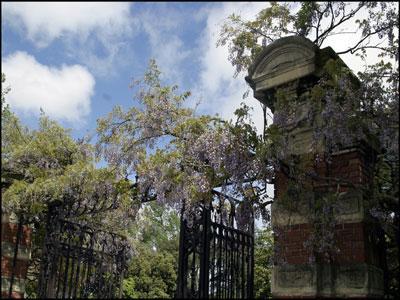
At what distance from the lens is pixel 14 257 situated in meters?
5.64

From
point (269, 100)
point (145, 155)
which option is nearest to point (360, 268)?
point (269, 100)

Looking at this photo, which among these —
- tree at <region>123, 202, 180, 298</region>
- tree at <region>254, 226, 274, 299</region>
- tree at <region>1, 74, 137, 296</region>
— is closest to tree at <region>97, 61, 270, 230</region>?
tree at <region>1, 74, 137, 296</region>

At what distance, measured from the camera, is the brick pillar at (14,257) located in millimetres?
5773

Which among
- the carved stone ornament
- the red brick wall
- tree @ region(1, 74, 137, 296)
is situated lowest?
the red brick wall

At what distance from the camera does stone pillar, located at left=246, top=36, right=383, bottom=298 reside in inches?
209

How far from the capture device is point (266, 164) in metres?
6.98

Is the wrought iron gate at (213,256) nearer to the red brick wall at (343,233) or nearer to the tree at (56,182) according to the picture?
the red brick wall at (343,233)

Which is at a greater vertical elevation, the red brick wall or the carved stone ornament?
the carved stone ornament

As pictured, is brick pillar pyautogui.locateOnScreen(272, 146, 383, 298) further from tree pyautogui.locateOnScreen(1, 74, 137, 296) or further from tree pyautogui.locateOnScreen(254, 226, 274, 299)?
tree pyautogui.locateOnScreen(254, 226, 274, 299)

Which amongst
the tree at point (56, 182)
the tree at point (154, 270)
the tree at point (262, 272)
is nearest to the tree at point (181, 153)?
the tree at point (56, 182)

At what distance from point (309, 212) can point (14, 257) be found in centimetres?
385

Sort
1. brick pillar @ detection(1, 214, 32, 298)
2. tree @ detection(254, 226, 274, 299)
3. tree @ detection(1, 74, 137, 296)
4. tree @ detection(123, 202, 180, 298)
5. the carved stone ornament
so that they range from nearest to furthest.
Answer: brick pillar @ detection(1, 214, 32, 298)
the carved stone ornament
tree @ detection(1, 74, 137, 296)
tree @ detection(254, 226, 274, 299)
tree @ detection(123, 202, 180, 298)

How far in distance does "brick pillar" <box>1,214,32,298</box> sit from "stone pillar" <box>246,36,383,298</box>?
11.2 ft

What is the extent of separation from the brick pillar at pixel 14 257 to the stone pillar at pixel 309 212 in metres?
3.42
